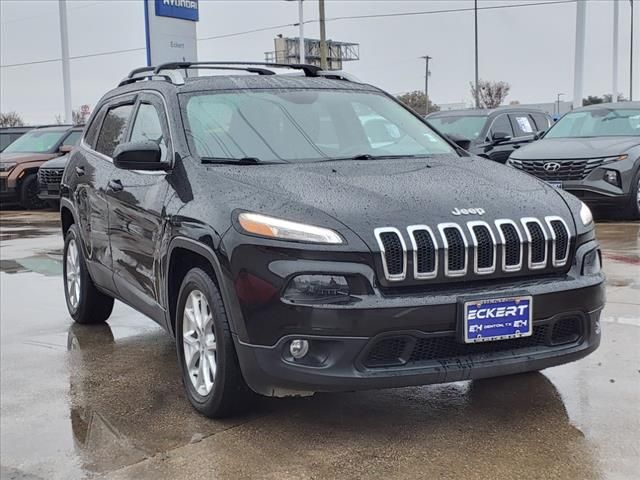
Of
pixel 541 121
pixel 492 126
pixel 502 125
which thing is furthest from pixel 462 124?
pixel 541 121

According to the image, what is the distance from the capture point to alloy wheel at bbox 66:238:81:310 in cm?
597

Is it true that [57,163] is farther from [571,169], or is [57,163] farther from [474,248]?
[474,248]

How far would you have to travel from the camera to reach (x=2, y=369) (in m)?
4.87

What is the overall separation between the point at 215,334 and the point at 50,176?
12061 mm

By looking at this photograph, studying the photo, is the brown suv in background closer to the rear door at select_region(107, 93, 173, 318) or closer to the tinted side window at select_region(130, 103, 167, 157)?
the tinted side window at select_region(130, 103, 167, 157)

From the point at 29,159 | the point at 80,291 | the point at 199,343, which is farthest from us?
the point at 29,159

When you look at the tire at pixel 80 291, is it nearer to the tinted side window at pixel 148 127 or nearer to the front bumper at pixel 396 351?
the tinted side window at pixel 148 127

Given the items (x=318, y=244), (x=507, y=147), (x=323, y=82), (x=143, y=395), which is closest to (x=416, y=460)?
(x=318, y=244)

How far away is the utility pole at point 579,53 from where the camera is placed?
20.2 metres

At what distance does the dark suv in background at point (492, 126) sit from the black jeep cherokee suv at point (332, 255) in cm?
841

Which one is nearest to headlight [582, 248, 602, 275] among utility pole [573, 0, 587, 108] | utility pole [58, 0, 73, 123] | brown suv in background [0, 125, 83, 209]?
brown suv in background [0, 125, 83, 209]

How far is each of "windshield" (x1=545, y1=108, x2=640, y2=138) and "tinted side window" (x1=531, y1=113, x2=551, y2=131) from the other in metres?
2.55

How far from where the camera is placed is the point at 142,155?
13.9 feet

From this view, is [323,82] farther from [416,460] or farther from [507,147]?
[507,147]
